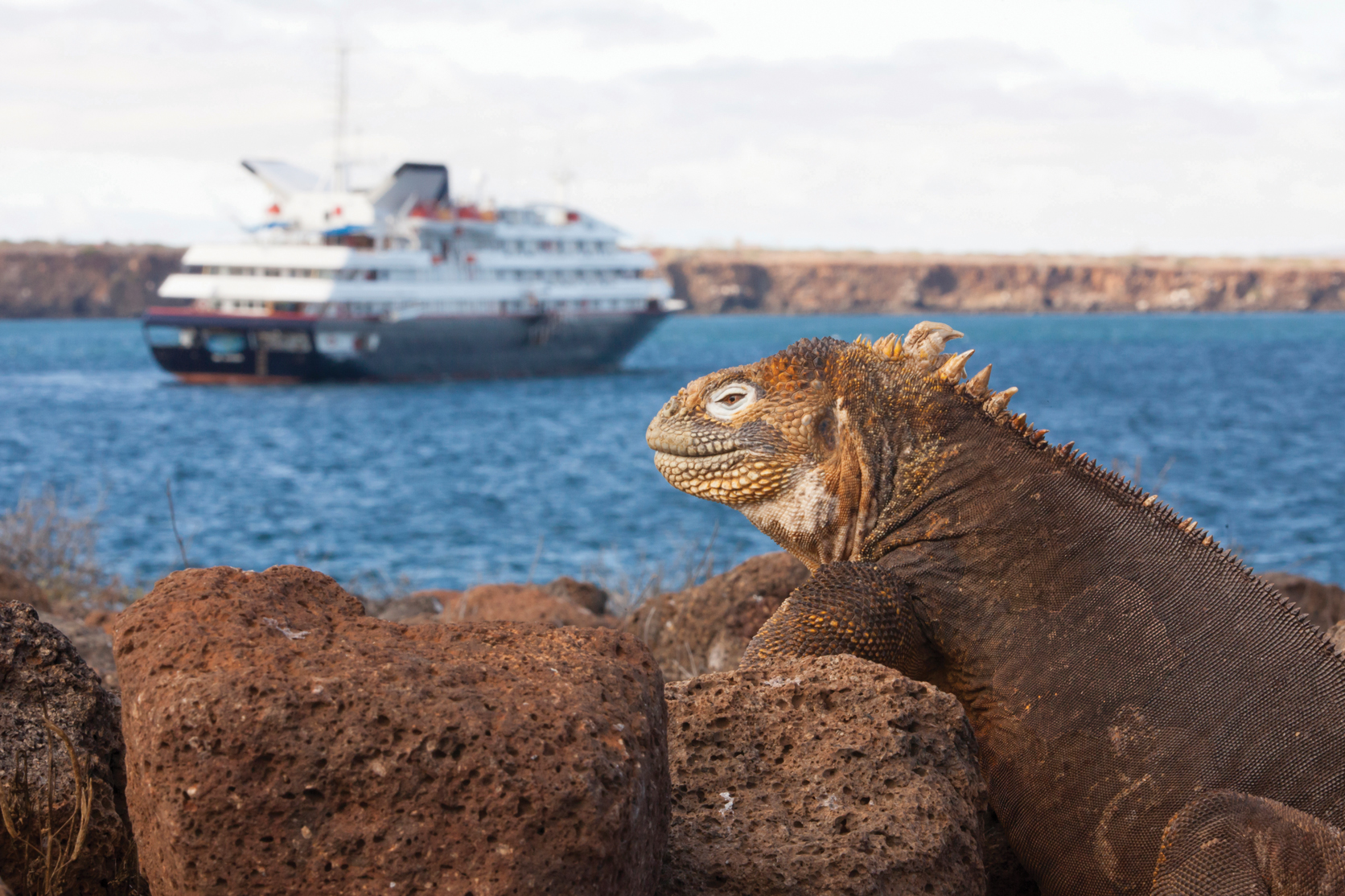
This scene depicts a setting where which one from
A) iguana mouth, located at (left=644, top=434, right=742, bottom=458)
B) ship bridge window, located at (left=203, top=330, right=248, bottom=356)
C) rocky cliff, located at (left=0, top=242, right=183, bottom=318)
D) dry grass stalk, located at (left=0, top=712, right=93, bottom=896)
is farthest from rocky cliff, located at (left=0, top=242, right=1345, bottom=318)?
dry grass stalk, located at (left=0, top=712, right=93, bottom=896)

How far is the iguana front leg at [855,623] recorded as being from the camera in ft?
8.20

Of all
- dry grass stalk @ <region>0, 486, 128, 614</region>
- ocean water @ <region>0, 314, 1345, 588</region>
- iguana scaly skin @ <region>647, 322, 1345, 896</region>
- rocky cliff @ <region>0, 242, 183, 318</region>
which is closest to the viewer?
iguana scaly skin @ <region>647, 322, 1345, 896</region>

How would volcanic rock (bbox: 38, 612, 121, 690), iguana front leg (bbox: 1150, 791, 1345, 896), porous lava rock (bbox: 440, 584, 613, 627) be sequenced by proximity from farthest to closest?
porous lava rock (bbox: 440, 584, 613, 627) → volcanic rock (bbox: 38, 612, 121, 690) → iguana front leg (bbox: 1150, 791, 1345, 896)

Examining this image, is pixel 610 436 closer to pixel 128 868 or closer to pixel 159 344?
pixel 159 344

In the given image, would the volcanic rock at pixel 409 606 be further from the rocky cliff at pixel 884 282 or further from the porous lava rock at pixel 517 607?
the rocky cliff at pixel 884 282

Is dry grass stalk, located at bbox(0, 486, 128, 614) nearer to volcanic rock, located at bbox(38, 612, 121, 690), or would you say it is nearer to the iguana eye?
volcanic rock, located at bbox(38, 612, 121, 690)

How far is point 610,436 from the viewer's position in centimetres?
3638

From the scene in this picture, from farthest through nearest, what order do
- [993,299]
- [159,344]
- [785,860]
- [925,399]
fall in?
1. [993,299]
2. [159,344]
3. [925,399]
4. [785,860]

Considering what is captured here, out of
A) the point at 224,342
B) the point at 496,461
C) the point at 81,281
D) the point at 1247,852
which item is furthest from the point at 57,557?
the point at 81,281

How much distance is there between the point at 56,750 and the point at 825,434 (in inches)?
66.4

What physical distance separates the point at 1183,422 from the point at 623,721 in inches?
1565

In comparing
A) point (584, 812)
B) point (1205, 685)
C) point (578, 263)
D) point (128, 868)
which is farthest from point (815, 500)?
point (578, 263)

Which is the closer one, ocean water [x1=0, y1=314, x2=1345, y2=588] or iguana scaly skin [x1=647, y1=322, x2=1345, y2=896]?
iguana scaly skin [x1=647, y1=322, x2=1345, y2=896]

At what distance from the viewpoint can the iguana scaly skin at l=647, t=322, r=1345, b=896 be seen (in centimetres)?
223
